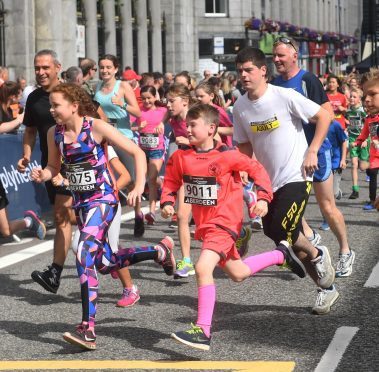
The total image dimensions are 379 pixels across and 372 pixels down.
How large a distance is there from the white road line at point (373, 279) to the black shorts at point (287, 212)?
133cm

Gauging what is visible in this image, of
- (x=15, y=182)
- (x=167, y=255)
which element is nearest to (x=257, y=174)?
(x=167, y=255)

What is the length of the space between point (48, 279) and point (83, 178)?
147 centimetres

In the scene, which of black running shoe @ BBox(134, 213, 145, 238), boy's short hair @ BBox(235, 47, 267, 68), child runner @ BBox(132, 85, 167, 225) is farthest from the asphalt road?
child runner @ BBox(132, 85, 167, 225)

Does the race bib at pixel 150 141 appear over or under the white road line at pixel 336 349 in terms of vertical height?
over

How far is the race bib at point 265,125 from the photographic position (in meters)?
7.98

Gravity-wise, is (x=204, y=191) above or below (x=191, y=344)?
above

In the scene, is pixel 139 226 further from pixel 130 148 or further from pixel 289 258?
pixel 130 148

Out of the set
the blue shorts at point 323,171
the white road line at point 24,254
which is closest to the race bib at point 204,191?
the blue shorts at point 323,171

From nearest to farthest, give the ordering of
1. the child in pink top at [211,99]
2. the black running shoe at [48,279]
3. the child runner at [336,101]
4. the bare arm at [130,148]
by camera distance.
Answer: the bare arm at [130,148] < the black running shoe at [48,279] < the child in pink top at [211,99] < the child runner at [336,101]

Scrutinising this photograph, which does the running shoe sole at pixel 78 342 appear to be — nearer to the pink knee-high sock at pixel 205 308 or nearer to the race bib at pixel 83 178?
the pink knee-high sock at pixel 205 308

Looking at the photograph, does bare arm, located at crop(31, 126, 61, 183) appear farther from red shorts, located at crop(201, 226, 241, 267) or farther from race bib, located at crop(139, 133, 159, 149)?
race bib, located at crop(139, 133, 159, 149)

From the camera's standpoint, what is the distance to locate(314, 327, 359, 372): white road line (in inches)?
255

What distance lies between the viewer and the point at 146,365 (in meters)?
6.59

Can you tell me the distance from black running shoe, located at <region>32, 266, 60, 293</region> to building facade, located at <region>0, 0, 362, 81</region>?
680 inches
